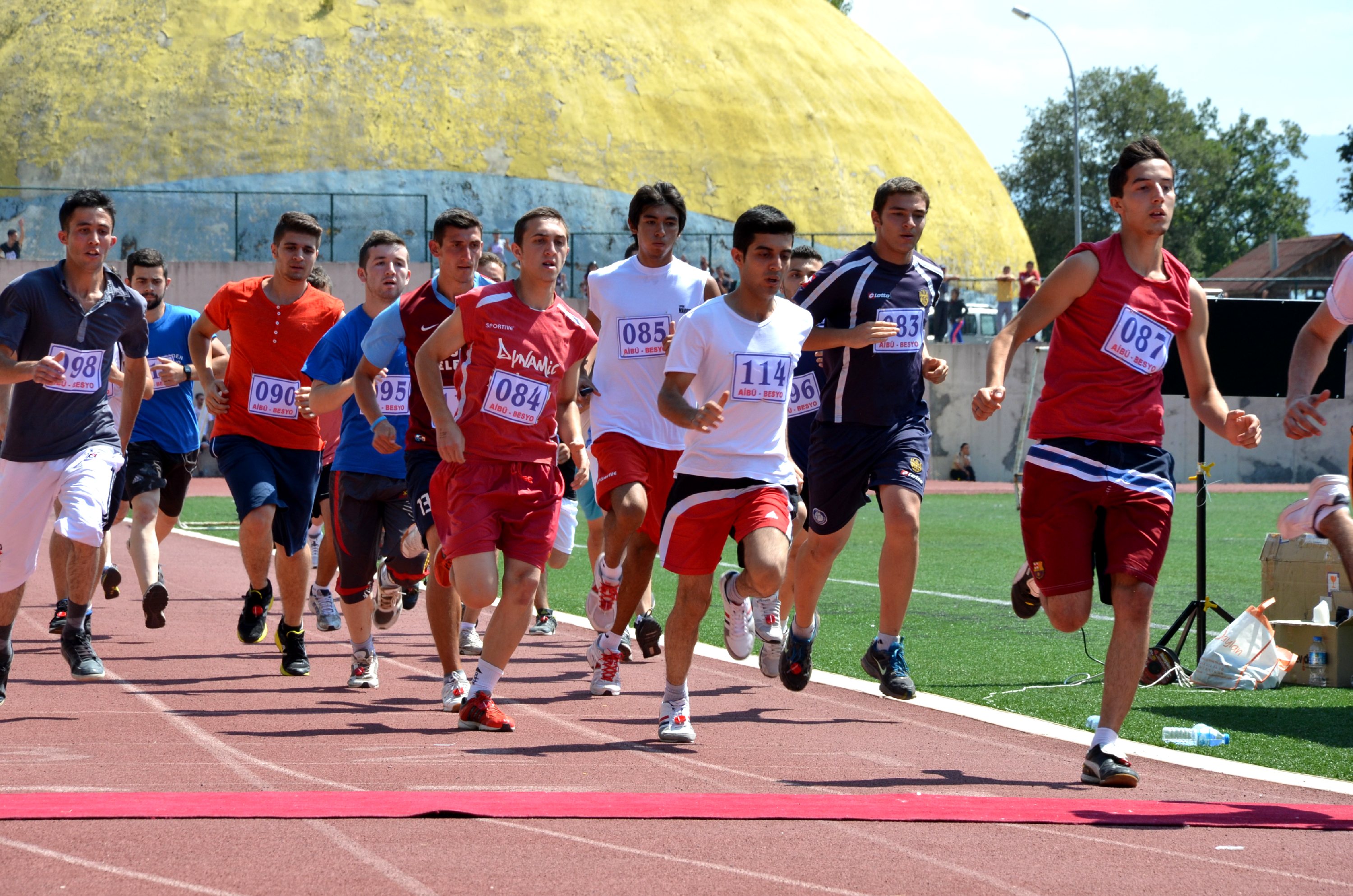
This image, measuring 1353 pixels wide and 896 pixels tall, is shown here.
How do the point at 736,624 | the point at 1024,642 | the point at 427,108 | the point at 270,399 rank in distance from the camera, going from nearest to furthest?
1. the point at 736,624
2. the point at 270,399
3. the point at 1024,642
4. the point at 427,108

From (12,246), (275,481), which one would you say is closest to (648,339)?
(275,481)

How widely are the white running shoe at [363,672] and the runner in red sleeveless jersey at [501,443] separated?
157cm

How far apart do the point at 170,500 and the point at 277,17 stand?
1433 inches

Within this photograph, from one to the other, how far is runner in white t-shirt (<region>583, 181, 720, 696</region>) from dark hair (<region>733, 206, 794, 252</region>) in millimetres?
1293

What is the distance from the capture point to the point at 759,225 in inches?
280

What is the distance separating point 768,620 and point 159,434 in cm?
478

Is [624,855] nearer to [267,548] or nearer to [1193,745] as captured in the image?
[1193,745]

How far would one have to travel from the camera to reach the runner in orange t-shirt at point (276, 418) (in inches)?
361

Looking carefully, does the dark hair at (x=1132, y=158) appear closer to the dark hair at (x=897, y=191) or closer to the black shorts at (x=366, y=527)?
the dark hair at (x=897, y=191)

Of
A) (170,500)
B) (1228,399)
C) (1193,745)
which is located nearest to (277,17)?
(1228,399)

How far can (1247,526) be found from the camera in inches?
942

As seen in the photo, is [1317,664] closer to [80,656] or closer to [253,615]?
[253,615]

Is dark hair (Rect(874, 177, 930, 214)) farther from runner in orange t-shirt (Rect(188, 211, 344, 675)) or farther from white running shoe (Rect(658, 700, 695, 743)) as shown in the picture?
runner in orange t-shirt (Rect(188, 211, 344, 675))

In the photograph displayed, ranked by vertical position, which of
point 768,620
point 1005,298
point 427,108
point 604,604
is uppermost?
point 427,108
